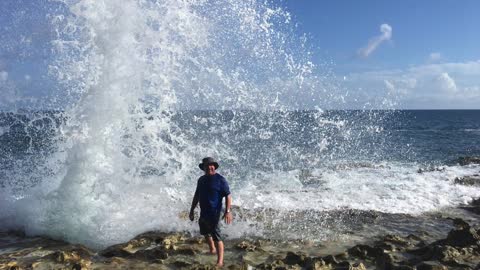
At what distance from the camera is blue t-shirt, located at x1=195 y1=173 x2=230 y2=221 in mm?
7156

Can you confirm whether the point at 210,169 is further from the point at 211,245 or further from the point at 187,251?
the point at 187,251

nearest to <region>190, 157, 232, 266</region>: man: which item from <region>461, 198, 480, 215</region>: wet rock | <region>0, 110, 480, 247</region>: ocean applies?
<region>0, 110, 480, 247</region>: ocean

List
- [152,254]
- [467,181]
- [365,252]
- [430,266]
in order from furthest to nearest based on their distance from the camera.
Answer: [467,181] → [365,252] → [152,254] → [430,266]

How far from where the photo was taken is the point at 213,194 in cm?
717

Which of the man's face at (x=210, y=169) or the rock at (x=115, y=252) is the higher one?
the man's face at (x=210, y=169)

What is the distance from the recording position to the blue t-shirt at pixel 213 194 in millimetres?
7156

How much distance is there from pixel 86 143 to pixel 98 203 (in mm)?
1411

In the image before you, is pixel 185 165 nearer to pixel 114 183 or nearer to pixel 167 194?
pixel 167 194

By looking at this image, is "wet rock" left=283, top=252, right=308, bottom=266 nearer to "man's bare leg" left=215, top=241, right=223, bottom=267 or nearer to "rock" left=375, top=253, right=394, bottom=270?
"man's bare leg" left=215, top=241, right=223, bottom=267

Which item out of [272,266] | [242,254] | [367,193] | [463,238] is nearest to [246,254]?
[242,254]

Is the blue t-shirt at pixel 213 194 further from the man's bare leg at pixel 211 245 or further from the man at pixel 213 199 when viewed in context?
the man's bare leg at pixel 211 245

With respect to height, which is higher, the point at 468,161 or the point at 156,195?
the point at 156,195

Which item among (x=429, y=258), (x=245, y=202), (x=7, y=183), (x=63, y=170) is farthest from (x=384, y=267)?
(x=7, y=183)

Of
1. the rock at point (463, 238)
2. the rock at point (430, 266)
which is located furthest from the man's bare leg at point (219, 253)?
the rock at point (463, 238)
